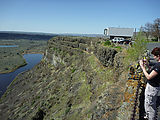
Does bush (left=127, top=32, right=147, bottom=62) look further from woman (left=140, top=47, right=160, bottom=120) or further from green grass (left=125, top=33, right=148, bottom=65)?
woman (left=140, top=47, right=160, bottom=120)

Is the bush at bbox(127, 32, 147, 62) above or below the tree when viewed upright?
below

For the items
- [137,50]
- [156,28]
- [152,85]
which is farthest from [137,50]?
[156,28]

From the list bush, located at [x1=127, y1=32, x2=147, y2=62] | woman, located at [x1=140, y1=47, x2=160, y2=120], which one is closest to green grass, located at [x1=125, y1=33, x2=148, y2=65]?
bush, located at [x1=127, y1=32, x2=147, y2=62]

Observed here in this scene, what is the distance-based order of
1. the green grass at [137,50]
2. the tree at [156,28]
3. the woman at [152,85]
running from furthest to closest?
the tree at [156,28]
the green grass at [137,50]
the woman at [152,85]

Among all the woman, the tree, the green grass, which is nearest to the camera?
the woman

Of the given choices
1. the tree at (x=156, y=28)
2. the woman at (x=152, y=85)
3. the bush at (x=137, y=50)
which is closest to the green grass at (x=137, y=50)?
the bush at (x=137, y=50)

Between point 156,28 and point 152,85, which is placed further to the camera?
point 156,28

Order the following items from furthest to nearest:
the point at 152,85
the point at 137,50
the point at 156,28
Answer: the point at 156,28 → the point at 137,50 → the point at 152,85

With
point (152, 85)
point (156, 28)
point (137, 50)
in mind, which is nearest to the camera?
point (152, 85)

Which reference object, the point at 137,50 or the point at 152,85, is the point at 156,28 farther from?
the point at 152,85

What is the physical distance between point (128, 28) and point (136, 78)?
34083 millimetres

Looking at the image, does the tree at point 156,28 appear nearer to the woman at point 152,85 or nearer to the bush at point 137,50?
the bush at point 137,50

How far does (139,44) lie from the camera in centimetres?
1152

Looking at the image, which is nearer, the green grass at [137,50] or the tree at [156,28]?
the green grass at [137,50]
